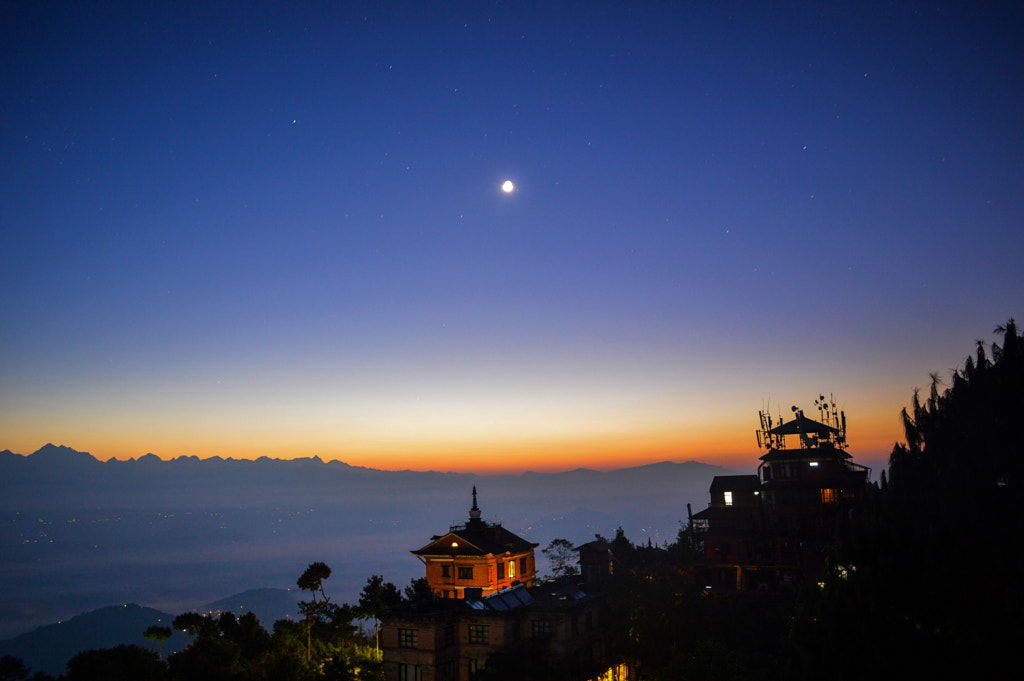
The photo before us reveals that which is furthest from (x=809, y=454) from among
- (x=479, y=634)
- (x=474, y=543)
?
(x=479, y=634)

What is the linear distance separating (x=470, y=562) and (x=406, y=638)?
19.5 m

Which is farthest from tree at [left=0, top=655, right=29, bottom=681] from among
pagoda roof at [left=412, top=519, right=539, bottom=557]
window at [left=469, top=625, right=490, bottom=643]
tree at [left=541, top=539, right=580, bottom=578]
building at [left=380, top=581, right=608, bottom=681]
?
tree at [left=541, top=539, right=580, bottom=578]

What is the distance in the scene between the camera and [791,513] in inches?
2581

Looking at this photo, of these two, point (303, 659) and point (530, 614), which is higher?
point (530, 614)

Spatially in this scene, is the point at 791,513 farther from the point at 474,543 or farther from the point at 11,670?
the point at 11,670

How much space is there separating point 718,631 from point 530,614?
17.0 m

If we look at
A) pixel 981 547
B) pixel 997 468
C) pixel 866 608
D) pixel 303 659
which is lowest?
pixel 303 659

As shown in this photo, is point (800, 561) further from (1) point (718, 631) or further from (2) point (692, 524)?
(2) point (692, 524)

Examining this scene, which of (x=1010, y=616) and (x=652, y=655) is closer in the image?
(x=1010, y=616)

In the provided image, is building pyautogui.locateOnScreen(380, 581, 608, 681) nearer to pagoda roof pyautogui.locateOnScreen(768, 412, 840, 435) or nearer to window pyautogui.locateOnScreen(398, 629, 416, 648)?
window pyautogui.locateOnScreen(398, 629, 416, 648)

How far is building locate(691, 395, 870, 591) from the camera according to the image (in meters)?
62.0

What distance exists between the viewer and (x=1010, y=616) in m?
26.9

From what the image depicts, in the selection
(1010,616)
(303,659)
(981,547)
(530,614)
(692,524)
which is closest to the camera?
(1010,616)

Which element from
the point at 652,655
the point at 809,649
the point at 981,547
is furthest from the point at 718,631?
the point at 981,547
